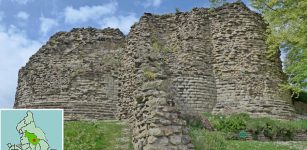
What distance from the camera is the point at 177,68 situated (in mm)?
24328

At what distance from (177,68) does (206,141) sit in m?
10.8

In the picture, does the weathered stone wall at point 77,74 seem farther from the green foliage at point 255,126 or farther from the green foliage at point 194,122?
the green foliage at point 194,122

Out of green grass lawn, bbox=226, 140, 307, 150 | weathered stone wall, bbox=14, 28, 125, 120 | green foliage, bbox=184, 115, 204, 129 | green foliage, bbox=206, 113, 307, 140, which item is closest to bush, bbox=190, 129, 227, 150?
green grass lawn, bbox=226, 140, 307, 150

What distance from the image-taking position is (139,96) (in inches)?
500

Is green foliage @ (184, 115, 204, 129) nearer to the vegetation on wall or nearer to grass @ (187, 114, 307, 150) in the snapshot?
grass @ (187, 114, 307, 150)

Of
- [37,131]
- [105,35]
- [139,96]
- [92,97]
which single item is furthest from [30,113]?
[105,35]

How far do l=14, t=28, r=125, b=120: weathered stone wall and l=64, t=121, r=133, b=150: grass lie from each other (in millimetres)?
8034

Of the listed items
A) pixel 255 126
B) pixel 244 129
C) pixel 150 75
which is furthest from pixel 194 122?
pixel 255 126

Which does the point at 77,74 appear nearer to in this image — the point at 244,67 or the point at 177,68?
the point at 177,68

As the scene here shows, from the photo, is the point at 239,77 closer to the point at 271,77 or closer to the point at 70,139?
the point at 271,77

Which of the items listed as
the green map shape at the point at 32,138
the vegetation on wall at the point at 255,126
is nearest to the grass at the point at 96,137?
the green map shape at the point at 32,138

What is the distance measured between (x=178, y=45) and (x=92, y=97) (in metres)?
5.38

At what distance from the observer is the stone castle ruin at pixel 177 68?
23.9 meters

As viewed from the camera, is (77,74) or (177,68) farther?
(77,74)
